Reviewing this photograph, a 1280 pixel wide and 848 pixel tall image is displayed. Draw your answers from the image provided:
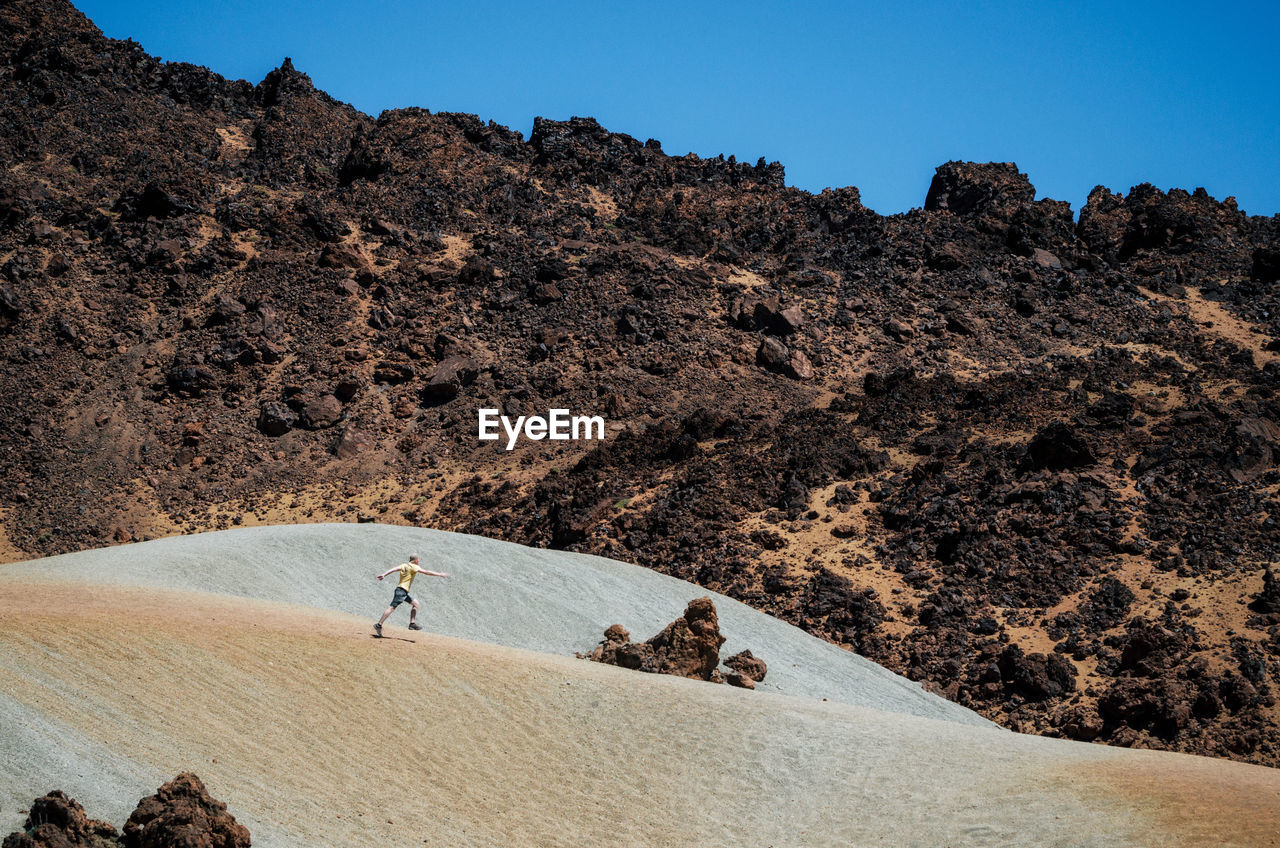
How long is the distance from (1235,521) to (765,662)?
48.4 feet

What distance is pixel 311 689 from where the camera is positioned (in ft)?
42.8

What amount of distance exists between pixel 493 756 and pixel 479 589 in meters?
9.54

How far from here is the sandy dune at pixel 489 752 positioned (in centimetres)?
1056

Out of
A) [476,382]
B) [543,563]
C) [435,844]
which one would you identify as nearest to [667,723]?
[435,844]

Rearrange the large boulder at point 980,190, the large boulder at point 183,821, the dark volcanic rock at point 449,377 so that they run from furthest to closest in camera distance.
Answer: the large boulder at point 980,190 < the dark volcanic rock at point 449,377 < the large boulder at point 183,821

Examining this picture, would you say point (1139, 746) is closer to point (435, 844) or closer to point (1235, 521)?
point (1235, 521)

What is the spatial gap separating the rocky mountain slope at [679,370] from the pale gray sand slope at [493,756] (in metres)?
9.18

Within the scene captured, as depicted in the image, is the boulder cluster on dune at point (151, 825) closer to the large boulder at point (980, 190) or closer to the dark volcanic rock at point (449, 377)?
the dark volcanic rock at point (449, 377)

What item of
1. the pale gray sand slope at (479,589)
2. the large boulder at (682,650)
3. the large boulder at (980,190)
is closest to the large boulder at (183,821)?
the large boulder at (682,650)

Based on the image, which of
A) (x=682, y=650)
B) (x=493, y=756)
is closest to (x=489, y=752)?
(x=493, y=756)

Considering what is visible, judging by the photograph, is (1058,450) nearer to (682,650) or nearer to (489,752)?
(682,650)

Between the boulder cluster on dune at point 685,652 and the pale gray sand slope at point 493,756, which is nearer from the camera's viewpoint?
the pale gray sand slope at point 493,756

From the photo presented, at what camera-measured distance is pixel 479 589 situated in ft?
72.2

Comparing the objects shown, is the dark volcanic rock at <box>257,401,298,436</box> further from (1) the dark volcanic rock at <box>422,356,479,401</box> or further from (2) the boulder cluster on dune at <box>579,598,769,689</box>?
(2) the boulder cluster on dune at <box>579,598,769,689</box>
